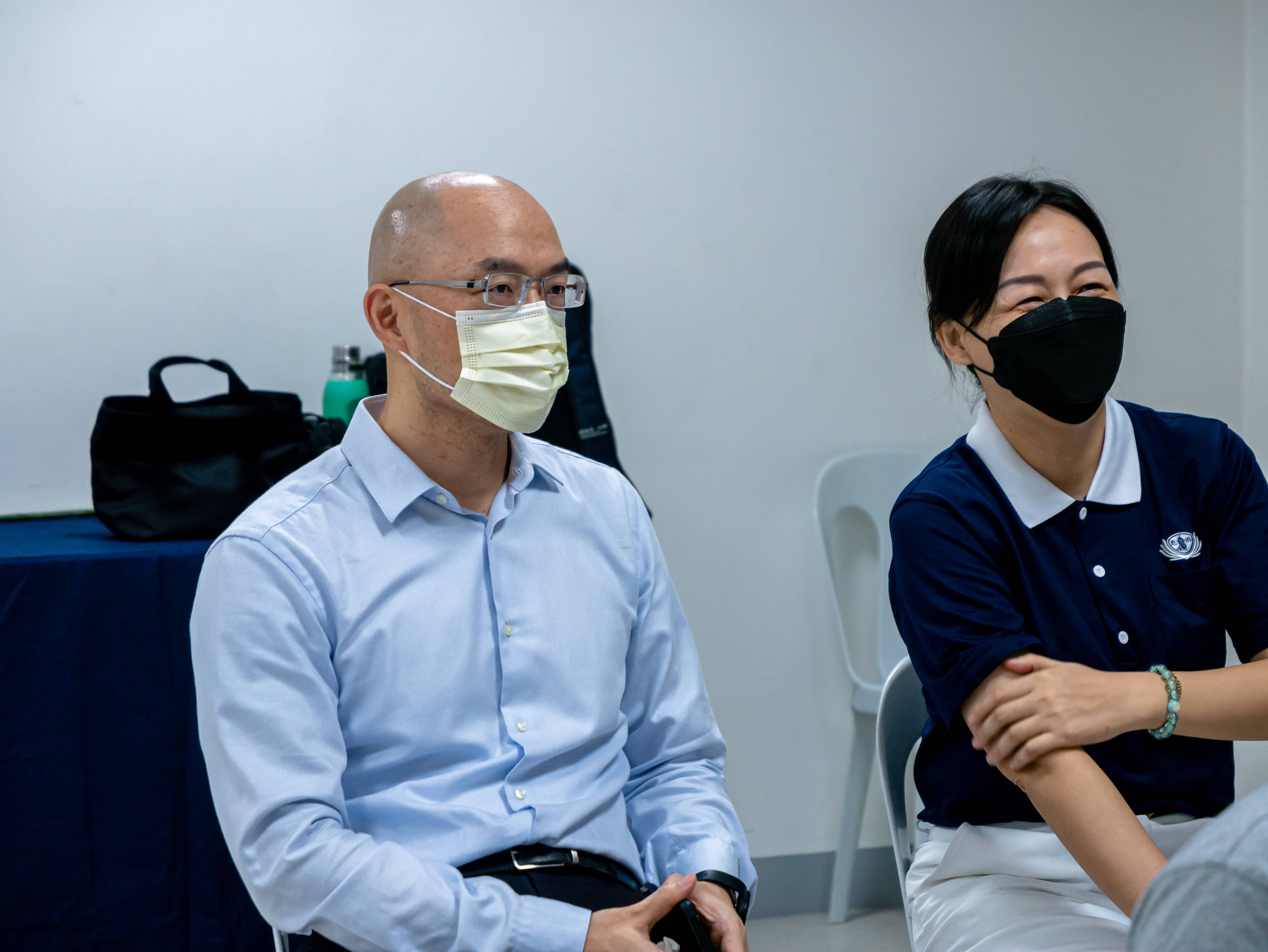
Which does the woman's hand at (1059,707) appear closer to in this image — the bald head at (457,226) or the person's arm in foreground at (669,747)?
the person's arm in foreground at (669,747)

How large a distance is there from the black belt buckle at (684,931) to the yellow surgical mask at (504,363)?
0.59m

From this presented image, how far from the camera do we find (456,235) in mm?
1267

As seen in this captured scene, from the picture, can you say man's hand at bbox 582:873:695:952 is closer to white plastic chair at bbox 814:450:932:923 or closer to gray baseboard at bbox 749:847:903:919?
white plastic chair at bbox 814:450:932:923

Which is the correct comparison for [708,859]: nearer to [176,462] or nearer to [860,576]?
[176,462]

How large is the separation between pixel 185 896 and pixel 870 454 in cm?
177

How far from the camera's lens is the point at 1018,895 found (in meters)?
1.13

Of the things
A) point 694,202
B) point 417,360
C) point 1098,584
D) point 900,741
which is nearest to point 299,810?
point 417,360

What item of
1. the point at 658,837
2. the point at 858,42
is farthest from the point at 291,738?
the point at 858,42

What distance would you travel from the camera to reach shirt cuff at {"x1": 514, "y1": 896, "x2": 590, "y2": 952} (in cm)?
104

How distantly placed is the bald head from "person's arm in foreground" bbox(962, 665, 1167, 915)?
0.76 metres

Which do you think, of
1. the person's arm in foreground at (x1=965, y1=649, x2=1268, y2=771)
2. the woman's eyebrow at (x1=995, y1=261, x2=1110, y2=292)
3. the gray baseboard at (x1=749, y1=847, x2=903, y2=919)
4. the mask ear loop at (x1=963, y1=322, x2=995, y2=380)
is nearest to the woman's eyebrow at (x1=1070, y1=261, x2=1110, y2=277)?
the woman's eyebrow at (x1=995, y1=261, x2=1110, y2=292)

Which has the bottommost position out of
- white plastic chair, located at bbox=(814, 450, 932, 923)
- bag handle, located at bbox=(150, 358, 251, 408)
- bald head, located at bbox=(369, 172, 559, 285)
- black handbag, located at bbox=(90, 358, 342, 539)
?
white plastic chair, located at bbox=(814, 450, 932, 923)

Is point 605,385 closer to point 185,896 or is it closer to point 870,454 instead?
point 870,454

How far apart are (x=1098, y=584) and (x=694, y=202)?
1551 millimetres
